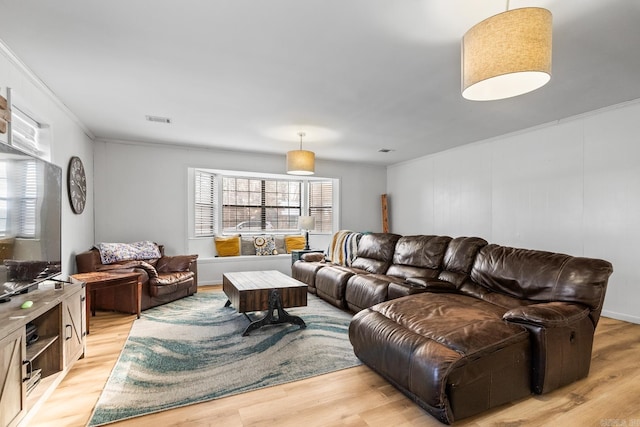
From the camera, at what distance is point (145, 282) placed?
3.80 meters

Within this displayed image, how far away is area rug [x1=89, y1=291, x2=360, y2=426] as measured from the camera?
2.00 metres

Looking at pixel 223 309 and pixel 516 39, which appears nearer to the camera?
pixel 516 39

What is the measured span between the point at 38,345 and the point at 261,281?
1872 millimetres

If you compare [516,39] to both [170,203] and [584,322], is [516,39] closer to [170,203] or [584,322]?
[584,322]

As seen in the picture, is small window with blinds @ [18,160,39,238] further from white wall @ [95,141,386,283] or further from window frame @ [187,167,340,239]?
window frame @ [187,167,340,239]

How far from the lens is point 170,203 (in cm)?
524

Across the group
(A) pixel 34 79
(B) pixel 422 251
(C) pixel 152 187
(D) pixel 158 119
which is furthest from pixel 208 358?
(C) pixel 152 187

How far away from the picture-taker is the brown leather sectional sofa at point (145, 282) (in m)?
3.71

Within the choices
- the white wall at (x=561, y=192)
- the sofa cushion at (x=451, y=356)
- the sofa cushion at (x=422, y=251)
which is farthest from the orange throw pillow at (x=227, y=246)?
the sofa cushion at (x=451, y=356)

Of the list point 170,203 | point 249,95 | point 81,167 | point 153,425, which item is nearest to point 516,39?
point 249,95

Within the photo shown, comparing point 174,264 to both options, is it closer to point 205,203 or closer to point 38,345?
point 205,203

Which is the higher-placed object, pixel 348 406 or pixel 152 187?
pixel 152 187

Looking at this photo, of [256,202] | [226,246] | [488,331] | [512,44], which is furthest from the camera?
[256,202]

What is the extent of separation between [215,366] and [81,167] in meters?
3.38
